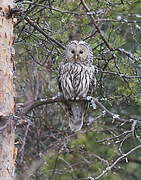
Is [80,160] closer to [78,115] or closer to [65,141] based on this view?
[65,141]

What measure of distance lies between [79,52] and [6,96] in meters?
1.75

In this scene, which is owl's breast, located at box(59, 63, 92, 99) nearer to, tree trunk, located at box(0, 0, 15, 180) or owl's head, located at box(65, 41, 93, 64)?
owl's head, located at box(65, 41, 93, 64)

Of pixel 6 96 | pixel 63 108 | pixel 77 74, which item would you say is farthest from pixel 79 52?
pixel 6 96

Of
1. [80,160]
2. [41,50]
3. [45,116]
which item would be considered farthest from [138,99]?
[80,160]

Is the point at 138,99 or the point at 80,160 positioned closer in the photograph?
the point at 138,99

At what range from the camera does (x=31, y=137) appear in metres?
7.30

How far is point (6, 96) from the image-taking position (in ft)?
12.0

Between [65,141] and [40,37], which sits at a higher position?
[40,37]

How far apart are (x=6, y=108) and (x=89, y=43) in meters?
1.84

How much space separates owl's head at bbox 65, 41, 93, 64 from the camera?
5129 mm

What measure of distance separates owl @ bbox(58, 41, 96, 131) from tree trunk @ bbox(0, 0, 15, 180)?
4.39ft

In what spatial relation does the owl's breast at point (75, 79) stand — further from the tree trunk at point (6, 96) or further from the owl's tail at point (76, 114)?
the tree trunk at point (6, 96)

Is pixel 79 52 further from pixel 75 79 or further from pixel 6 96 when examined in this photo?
pixel 6 96

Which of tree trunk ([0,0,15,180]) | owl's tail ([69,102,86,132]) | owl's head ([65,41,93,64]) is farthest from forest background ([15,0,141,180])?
tree trunk ([0,0,15,180])
